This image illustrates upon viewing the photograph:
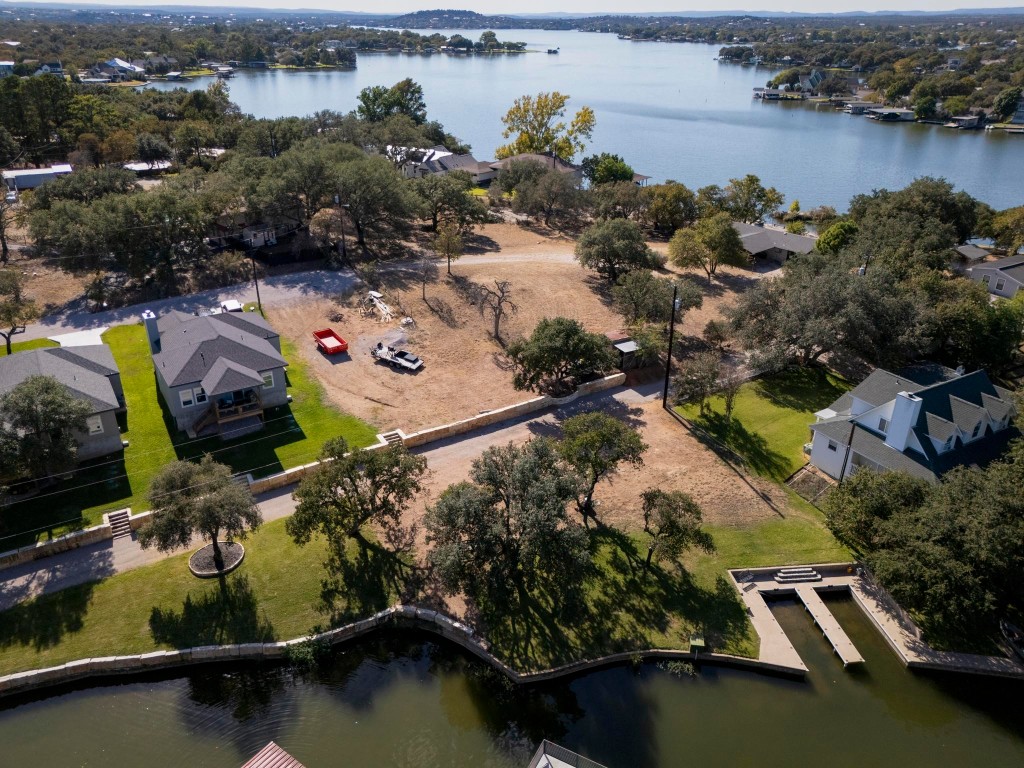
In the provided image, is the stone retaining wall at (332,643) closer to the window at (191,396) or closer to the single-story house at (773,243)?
the window at (191,396)

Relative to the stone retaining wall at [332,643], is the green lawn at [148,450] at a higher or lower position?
higher

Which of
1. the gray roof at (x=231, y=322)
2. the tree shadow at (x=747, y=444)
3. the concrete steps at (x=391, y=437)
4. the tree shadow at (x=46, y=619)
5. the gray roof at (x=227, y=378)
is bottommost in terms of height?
the tree shadow at (x=46, y=619)

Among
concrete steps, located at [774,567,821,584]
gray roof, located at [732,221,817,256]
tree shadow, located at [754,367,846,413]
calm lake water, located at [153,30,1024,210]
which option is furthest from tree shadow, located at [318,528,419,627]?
calm lake water, located at [153,30,1024,210]

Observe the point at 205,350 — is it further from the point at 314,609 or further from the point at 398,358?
the point at 314,609

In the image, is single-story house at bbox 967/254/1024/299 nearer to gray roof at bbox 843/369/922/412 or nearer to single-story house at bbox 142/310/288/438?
gray roof at bbox 843/369/922/412

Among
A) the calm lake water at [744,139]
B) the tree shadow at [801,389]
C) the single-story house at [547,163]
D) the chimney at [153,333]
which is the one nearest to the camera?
the chimney at [153,333]

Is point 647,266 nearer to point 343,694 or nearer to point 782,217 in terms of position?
point 782,217

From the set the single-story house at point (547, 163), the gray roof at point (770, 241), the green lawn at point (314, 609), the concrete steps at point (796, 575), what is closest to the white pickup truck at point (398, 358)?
the green lawn at point (314, 609)

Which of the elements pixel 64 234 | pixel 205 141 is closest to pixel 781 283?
pixel 64 234
